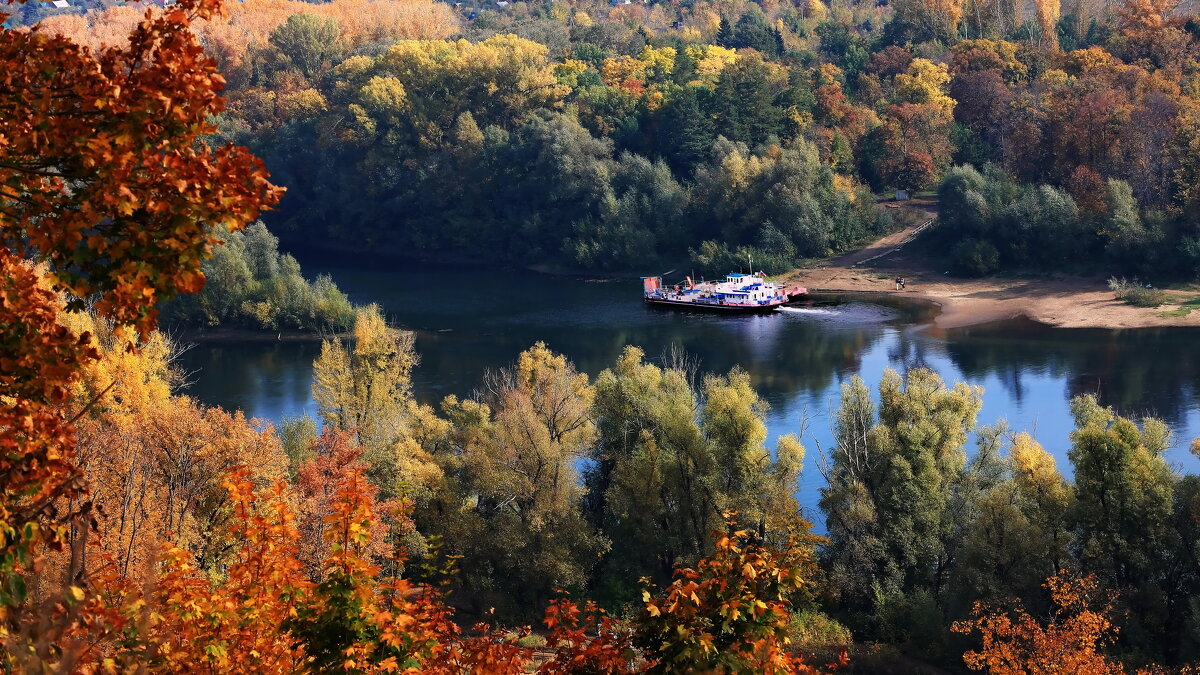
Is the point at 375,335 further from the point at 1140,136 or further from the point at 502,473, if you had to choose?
the point at 1140,136

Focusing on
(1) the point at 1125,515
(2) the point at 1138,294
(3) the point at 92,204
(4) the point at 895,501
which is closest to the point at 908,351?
(2) the point at 1138,294

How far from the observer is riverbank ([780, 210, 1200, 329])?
165ft

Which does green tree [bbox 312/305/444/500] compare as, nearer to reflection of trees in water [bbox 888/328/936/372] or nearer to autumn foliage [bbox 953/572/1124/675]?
autumn foliage [bbox 953/572/1124/675]

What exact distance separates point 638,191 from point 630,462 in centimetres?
4212

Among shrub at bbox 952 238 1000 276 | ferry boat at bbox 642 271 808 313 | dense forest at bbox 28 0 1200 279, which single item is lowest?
ferry boat at bbox 642 271 808 313

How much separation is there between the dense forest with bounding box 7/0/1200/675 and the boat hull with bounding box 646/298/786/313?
23.5ft

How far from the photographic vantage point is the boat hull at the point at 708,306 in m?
56.4

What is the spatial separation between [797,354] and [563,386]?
17.5 m

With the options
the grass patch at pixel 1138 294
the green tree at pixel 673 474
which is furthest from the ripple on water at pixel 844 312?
the green tree at pixel 673 474

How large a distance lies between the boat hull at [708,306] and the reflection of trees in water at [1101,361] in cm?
949

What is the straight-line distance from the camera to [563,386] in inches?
1251

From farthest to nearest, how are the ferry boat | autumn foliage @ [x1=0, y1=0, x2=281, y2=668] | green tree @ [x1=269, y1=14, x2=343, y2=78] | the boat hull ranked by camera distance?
green tree @ [x1=269, y1=14, x2=343, y2=78] < the ferry boat < the boat hull < autumn foliage @ [x1=0, y1=0, x2=281, y2=668]

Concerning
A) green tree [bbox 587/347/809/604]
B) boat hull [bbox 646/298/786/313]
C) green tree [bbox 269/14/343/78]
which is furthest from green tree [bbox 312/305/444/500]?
green tree [bbox 269/14/343/78]

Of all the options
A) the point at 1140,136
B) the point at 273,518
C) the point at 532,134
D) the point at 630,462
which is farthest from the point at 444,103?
the point at 273,518
